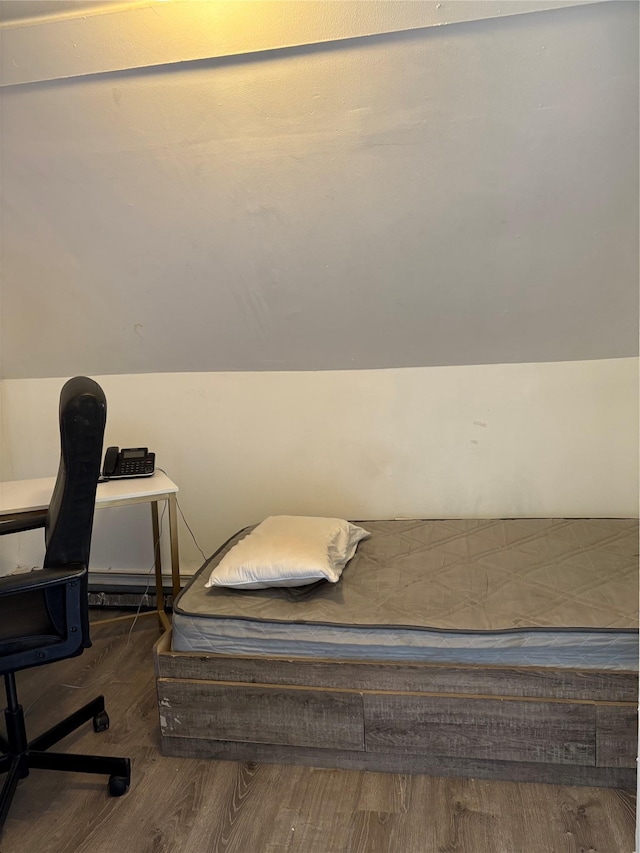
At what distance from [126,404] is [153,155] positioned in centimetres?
129

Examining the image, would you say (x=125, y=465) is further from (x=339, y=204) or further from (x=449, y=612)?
(x=449, y=612)

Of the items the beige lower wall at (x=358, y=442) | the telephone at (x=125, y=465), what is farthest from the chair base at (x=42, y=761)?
the beige lower wall at (x=358, y=442)

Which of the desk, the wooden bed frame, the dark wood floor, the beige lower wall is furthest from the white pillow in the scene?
the beige lower wall

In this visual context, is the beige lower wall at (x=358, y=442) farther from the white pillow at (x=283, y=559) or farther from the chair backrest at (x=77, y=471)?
the chair backrest at (x=77, y=471)

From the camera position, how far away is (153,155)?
7.54ft

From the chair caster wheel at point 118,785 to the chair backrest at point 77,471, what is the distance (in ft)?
2.18

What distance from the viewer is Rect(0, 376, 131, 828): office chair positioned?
1.69 metres

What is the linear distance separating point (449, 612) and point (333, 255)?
1412 mm

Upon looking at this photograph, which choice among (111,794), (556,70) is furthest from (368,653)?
(556,70)

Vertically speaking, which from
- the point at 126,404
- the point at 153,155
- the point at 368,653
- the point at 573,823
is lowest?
the point at 573,823

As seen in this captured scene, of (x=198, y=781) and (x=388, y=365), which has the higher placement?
(x=388, y=365)

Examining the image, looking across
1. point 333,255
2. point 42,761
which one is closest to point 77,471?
point 42,761

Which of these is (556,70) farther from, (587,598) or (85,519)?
(85,519)

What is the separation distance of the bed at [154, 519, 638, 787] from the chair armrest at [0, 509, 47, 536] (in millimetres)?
555
